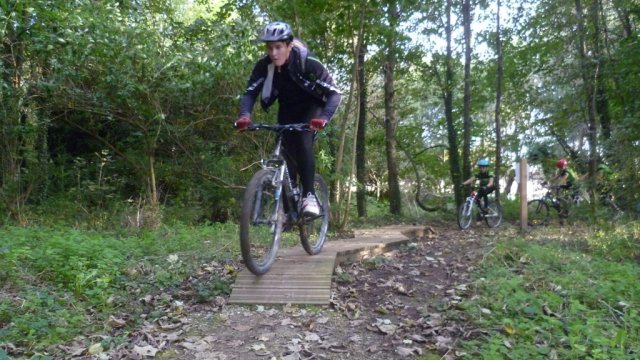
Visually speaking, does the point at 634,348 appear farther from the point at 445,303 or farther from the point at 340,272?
the point at 340,272

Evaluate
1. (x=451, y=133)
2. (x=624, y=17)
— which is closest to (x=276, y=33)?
(x=624, y=17)

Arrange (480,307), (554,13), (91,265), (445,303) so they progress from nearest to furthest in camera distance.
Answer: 1. (480,307)
2. (445,303)
3. (91,265)
4. (554,13)

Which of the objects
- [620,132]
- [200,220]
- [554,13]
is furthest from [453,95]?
[200,220]

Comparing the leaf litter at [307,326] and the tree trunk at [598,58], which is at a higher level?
the tree trunk at [598,58]

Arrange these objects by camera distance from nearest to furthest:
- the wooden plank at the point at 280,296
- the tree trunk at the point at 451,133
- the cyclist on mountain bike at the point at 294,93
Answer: the wooden plank at the point at 280,296, the cyclist on mountain bike at the point at 294,93, the tree trunk at the point at 451,133

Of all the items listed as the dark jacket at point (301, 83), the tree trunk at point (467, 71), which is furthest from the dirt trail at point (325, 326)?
the tree trunk at point (467, 71)

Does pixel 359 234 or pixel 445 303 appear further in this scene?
pixel 359 234

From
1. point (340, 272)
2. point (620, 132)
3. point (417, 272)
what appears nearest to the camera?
point (340, 272)

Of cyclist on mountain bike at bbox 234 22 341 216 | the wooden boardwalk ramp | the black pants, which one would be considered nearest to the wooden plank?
the wooden boardwalk ramp

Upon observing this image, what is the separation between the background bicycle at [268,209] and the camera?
3959 mm

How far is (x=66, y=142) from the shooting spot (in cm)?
1052

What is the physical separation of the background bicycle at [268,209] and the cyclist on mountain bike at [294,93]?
16 cm

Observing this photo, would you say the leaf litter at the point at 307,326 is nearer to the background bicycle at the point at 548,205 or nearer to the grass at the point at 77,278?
the grass at the point at 77,278

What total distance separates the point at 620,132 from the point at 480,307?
22.8 feet
